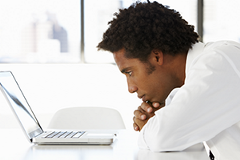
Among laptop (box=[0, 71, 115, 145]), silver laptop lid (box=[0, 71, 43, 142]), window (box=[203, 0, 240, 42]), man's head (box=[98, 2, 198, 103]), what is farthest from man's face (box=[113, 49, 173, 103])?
window (box=[203, 0, 240, 42])

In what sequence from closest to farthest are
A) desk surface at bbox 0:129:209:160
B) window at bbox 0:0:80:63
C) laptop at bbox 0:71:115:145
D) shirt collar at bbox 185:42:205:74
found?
1. desk surface at bbox 0:129:209:160
2. laptop at bbox 0:71:115:145
3. shirt collar at bbox 185:42:205:74
4. window at bbox 0:0:80:63

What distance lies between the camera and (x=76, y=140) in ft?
3.10

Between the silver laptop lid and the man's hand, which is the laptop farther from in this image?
the man's hand

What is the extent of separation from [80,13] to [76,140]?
319 centimetres

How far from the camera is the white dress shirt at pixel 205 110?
818 millimetres

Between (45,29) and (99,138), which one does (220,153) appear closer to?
(99,138)

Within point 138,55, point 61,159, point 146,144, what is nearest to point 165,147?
point 146,144

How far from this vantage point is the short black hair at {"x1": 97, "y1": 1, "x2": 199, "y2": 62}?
1.08 meters

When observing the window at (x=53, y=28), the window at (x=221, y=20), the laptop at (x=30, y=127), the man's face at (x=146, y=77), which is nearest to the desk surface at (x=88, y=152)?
the laptop at (x=30, y=127)

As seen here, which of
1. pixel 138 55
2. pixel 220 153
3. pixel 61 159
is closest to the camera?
pixel 61 159

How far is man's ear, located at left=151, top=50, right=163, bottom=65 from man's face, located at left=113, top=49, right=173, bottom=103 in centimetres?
1

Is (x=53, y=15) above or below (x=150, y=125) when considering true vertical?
above

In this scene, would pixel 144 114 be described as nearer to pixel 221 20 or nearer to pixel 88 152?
pixel 88 152

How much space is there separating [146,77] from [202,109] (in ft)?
1.17
